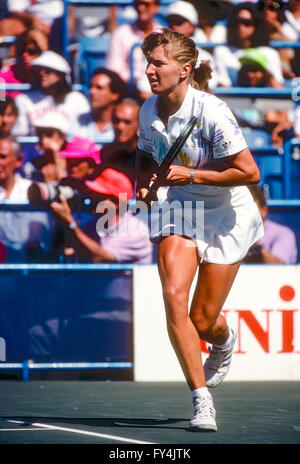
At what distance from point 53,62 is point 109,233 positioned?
2.03 meters

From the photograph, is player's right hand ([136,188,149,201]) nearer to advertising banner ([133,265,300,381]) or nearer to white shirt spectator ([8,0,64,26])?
advertising banner ([133,265,300,381])

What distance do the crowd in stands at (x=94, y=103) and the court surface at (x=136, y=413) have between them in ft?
4.13

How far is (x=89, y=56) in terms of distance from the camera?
31.4ft

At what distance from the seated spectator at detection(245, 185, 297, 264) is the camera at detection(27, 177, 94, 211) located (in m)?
1.47

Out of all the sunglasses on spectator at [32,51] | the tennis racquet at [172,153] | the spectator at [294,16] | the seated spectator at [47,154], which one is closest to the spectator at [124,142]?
the seated spectator at [47,154]

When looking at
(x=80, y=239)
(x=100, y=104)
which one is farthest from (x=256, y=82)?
(x=80, y=239)

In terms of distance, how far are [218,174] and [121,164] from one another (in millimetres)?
3680

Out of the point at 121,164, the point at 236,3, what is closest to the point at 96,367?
the point at 121,164

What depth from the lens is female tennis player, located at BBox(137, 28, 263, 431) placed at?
4719mm

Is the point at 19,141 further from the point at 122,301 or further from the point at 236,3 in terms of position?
the point at 236,3

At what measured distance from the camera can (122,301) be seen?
25.2 ft

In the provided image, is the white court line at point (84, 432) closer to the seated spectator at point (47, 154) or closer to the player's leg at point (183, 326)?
the player's leg at point (183, 326)

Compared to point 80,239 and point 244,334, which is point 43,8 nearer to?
point 80,239

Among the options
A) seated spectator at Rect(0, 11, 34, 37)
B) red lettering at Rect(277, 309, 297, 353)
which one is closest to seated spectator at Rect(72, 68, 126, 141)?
seated spectator at Rect(0, 11, 34, 37)
